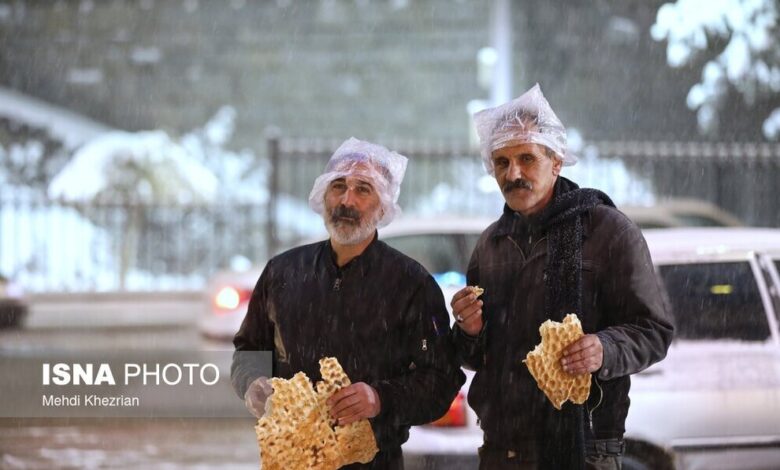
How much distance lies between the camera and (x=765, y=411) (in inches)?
178

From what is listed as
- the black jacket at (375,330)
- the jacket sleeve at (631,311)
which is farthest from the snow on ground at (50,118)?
the jacket sleeve at (631,311)

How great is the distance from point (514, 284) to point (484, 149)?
413 mm

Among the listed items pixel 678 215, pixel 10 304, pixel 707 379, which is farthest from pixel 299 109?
pixel 707 379

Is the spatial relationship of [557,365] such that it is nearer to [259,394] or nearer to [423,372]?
[423,372]

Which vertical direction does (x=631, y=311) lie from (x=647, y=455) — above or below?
above

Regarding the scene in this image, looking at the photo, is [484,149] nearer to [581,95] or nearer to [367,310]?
[367,310]

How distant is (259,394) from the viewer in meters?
3.03

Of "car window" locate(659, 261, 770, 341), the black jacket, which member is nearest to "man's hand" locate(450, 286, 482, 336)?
the black jacket

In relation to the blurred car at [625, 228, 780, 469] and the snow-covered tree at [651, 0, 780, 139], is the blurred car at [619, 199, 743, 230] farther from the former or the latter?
the blurred car at [625, 228, 780, 469]

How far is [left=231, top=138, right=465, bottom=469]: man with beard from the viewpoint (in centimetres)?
302

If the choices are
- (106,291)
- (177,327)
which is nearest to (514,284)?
(177,327)

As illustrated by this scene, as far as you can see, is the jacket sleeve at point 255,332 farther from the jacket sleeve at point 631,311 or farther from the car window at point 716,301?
the car window at point 716,301

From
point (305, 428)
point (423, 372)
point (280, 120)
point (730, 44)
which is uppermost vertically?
point (280, 120)

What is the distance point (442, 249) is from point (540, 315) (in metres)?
4.01
